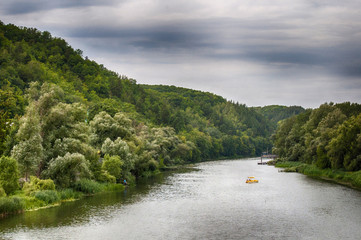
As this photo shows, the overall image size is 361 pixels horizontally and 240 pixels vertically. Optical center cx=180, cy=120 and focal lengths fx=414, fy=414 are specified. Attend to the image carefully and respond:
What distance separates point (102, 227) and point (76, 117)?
94.1 ft

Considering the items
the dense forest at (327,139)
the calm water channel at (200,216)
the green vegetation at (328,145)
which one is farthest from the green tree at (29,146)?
the dense forest at (327,139)

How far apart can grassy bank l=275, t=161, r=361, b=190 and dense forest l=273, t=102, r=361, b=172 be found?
1.55 meters

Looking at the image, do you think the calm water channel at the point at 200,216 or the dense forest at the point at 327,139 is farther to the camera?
the dense forest at the point at 327,139

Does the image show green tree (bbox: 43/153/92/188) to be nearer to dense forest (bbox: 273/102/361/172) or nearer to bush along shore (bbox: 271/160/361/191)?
bush along shore (bbox: 271/160/361/191)

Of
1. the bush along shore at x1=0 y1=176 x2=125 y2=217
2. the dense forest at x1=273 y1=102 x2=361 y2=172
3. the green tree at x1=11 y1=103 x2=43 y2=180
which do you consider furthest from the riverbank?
the dense forest at x1=273 y1=102 x2=361 y2=172

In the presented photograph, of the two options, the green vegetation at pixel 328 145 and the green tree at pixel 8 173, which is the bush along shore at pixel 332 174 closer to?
the green vegetation at pixel 328 145

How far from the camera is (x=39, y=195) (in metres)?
59.6

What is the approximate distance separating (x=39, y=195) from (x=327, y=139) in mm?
78650

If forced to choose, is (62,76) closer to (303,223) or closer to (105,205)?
(105,205)

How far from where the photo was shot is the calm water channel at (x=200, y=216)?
4719 cm

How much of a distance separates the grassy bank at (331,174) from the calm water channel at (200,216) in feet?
18.5

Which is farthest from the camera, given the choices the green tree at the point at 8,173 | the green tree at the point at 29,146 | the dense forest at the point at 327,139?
the dense forest at the point at 327,139

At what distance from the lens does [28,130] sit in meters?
63.6

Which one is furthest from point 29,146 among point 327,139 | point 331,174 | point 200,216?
point 327,139
